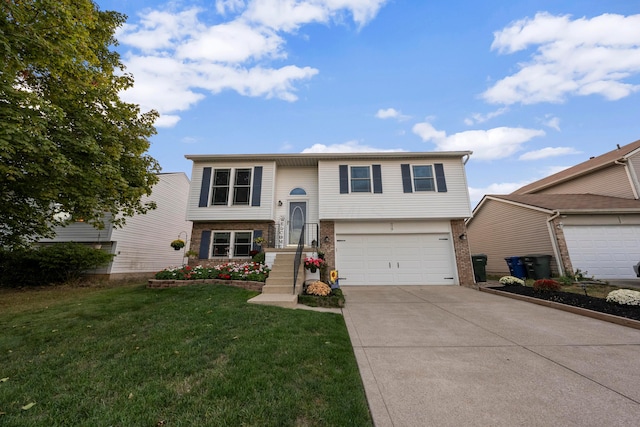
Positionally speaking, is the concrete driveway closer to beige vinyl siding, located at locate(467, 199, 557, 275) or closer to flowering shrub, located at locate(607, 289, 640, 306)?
flowering shrub, located at locate(607, 289, 640, 306)

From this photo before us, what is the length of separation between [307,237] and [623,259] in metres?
12.7

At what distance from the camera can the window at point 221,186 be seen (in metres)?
10.5

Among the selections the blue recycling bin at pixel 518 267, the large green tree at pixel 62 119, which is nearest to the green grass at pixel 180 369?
the large green tree at pixel 62 119

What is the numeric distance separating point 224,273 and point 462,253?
949cm

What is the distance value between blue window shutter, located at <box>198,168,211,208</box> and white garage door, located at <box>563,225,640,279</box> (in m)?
15.2

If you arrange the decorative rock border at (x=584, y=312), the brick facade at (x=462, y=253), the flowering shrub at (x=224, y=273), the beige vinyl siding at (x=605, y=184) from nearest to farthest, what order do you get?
the decorative rock border at (x=584, y=312), the flowering shrub at (x=224, y=273), the brick facade at (x=462, y=253), the beige vinyl siding at (x=605, y=184)

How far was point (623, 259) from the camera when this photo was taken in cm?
937

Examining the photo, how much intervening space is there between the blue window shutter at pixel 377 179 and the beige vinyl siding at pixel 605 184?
1232 cm

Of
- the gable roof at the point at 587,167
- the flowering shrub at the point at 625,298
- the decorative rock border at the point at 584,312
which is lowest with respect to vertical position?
the decorative rock border at the point at 584,312

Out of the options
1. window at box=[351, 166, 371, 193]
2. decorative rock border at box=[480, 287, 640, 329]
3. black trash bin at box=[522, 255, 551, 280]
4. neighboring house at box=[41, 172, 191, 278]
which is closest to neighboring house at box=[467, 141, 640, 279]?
black trash bin at box=[522, 255, 551, 280]

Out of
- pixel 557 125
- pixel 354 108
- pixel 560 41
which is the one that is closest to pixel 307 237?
pixel 354 108

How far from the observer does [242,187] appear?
10.6m

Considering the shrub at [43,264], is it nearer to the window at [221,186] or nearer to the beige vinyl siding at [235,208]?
the beige vinyl siding at [235,208]

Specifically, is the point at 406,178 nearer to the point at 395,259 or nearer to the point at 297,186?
the point at 395,259
